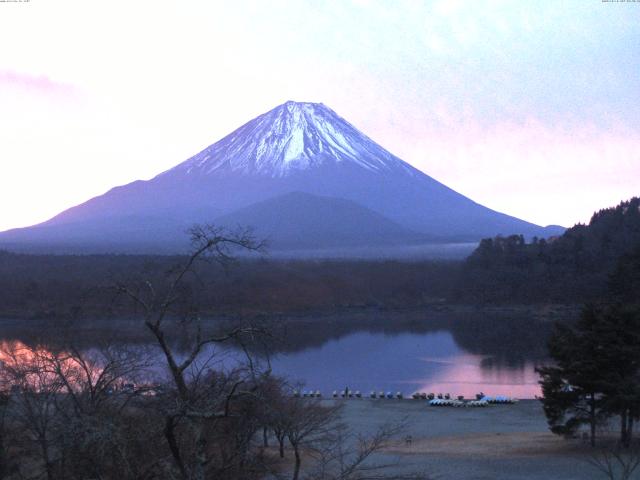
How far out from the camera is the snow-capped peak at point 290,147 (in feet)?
345

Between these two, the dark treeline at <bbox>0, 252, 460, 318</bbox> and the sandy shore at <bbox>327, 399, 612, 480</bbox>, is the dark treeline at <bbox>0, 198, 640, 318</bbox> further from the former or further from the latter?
the sandy shore at <bbox>327, 399, 612, 480</bbox>

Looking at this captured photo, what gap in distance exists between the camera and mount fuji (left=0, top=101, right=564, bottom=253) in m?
102

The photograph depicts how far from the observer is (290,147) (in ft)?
370

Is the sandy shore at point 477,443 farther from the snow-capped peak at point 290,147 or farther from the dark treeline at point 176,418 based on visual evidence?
the snow-capped peak at point 290,147

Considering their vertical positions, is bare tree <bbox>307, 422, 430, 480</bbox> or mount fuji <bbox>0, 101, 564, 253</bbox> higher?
mount fuji <bbox>0, 101, 564, 253</bbox>

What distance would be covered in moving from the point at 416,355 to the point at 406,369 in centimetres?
293

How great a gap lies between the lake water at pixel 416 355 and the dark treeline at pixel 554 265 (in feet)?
24.3

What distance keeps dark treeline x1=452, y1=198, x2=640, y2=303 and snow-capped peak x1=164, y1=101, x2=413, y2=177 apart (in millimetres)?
51923

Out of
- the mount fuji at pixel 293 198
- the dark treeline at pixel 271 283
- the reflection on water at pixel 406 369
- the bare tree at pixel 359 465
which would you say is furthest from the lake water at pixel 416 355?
the mount fuji at pixel 293 198

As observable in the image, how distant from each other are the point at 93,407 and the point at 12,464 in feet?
8.78

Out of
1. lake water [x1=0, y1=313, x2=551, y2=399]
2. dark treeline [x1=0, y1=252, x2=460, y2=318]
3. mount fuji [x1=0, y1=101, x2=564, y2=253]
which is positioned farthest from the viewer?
mount fuji [x1=0, y1=101, x2=564, y2=253]

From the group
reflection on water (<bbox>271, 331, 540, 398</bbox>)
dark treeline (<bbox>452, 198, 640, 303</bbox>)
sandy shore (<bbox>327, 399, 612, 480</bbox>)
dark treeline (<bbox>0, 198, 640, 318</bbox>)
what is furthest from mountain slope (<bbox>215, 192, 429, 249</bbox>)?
sandy shore (<bbox>327, 399, 612, 480</bbox>)

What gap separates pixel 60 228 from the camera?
106938 millimetres

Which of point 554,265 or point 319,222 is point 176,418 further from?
point 319,222
